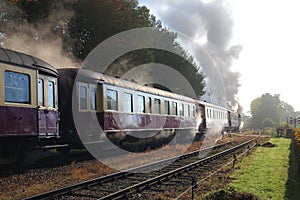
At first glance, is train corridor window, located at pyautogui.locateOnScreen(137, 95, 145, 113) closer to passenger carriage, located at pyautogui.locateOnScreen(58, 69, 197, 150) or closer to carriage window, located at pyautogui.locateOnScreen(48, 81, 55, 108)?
passenger carriage, located at pyautogui.locateOnScreen(58, 69, 197, 150)

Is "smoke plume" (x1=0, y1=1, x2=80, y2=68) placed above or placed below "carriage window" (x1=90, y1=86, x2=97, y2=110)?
above

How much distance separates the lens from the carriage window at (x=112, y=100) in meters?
14.6

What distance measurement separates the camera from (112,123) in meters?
14.7

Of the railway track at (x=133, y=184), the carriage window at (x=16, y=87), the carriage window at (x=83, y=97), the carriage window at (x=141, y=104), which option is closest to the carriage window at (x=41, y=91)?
the carriage window at (x=16, y=87)

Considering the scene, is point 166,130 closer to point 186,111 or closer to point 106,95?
point 186,111

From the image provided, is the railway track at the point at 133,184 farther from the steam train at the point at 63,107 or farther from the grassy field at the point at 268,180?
the steam train at the point at 63,107

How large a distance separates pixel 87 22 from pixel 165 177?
18.8 metres

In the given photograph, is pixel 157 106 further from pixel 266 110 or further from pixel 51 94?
pixel 266 110

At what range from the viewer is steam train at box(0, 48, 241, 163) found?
9.79 m

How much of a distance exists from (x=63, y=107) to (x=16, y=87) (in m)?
3.39

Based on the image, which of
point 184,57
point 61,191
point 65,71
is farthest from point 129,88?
point 184,57

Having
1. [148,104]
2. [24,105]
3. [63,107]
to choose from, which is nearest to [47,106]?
[24,105]

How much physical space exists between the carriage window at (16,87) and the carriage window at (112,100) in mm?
4631

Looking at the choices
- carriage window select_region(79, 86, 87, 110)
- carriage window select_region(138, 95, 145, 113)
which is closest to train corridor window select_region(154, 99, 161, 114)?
carriage window select_region(138, 95, 145, 113)
